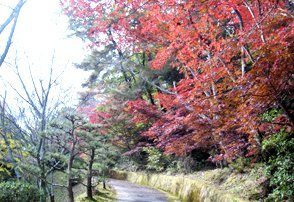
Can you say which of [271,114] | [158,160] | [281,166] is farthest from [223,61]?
[158,160]

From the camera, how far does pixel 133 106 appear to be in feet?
36.5

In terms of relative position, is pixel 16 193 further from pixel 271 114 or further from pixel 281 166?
pixel 271 114

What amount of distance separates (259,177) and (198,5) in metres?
4.41

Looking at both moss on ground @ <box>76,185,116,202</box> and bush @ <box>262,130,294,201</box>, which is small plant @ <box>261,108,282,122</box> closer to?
bush @ <box>262,130,294,201</box>

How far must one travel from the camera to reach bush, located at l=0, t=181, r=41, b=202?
622cm

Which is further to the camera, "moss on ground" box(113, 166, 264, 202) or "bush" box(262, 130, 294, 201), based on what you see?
"moss on ground" box(113, 166, 264, 202)

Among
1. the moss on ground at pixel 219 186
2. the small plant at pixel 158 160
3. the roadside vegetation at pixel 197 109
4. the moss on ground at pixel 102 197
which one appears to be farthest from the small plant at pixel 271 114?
the small plant at pixel 158 160

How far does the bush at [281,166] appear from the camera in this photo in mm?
4441

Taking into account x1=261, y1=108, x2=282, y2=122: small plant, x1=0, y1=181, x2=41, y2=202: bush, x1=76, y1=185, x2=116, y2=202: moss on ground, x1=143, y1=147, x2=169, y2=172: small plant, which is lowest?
x1=76, y1=185, x2=116, y2=202: moss on ground

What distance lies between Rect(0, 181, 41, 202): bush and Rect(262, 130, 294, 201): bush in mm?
5850

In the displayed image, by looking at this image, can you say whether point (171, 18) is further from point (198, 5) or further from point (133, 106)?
point (133, 106)

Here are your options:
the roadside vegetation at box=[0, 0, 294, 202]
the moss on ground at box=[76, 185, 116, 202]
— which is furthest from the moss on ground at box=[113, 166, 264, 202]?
the moss on ground at box=[76, 185, 116, 202]

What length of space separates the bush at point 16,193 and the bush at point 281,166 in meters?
5.85

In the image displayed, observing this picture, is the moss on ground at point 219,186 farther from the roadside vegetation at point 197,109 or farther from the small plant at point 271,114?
the small plant at point 271,114
